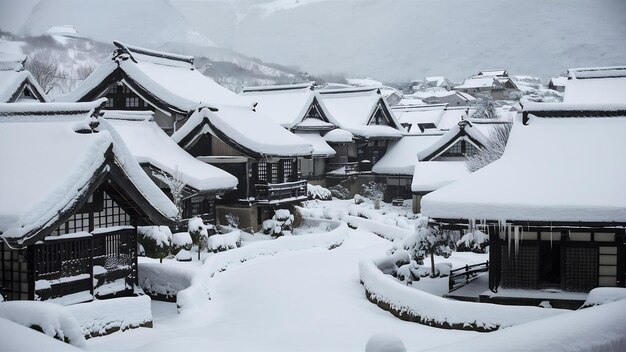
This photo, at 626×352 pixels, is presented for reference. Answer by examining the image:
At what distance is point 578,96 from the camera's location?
108ft

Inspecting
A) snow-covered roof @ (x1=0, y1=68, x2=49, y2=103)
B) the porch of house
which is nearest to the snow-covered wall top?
the porch of house

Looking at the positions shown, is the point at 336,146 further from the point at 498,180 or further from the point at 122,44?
the point at 498,180

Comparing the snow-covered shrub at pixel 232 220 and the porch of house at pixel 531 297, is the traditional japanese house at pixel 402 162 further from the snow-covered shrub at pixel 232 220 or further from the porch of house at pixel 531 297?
the porch of house at pixel 531 297

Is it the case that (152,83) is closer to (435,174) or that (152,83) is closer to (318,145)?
(318,145)

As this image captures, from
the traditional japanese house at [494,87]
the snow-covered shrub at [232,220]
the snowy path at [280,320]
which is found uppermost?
the traditional japanese house at [494,87]

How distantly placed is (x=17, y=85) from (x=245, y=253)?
17.3 metres

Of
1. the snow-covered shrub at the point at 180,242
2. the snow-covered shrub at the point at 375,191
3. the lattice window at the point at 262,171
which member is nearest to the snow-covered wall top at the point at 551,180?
the snow-covered shrub at the point at 180,242

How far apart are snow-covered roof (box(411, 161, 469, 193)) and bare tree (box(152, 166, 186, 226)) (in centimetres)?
1609

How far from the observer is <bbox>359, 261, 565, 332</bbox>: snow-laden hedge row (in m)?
14.3

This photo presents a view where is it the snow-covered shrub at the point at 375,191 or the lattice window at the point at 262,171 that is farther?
the snow-covered shrub at the point at 375,191

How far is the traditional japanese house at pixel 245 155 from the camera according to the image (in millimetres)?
30109

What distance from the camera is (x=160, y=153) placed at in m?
27.3

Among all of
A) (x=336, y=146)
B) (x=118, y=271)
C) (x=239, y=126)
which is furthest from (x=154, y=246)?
(x=336, y=146)

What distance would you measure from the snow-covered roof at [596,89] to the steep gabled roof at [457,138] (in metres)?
6.26
